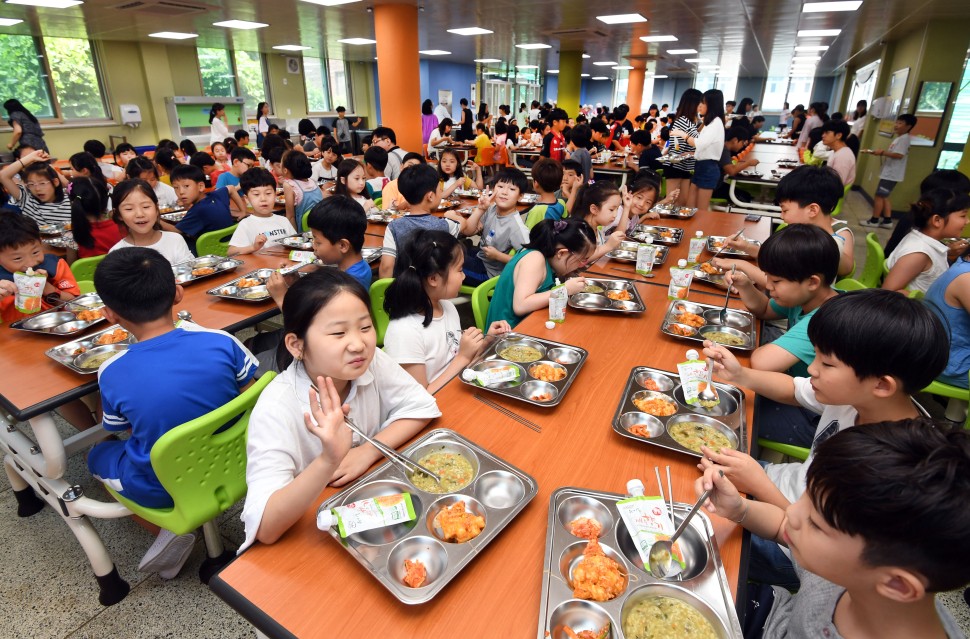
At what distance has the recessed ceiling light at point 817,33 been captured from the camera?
32.3 feet

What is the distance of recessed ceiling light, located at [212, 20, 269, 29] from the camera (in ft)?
30.5

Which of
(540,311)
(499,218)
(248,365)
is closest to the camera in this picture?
(248,365)

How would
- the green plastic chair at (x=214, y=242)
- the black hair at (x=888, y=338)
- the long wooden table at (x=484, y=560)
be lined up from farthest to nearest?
the green plastic chair at (x=214, y=242), the black hair at (x=888, y=338), the long wooden table at (x=484, y=560)

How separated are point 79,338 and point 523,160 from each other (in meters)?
9.24

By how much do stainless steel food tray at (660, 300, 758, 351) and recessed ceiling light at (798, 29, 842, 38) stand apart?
10.6 metres

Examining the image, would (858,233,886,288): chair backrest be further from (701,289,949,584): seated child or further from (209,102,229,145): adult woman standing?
(209,102,229,145): adult woman standing

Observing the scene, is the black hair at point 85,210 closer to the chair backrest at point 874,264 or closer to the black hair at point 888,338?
the black hair at point 888,338

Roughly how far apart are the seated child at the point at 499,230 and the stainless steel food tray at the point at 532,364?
5.33ft

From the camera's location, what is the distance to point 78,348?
2.17m

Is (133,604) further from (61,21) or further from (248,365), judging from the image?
(61,21)

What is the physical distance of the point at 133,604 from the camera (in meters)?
2.00

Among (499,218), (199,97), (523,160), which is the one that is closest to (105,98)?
(199,97)

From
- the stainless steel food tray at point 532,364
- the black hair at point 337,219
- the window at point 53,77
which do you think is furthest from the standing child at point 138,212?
the window at point 53,77

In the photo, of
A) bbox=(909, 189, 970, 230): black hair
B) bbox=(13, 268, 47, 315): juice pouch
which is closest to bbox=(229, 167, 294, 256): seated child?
bbox=(13, 268, 47, 315): juice pouch
